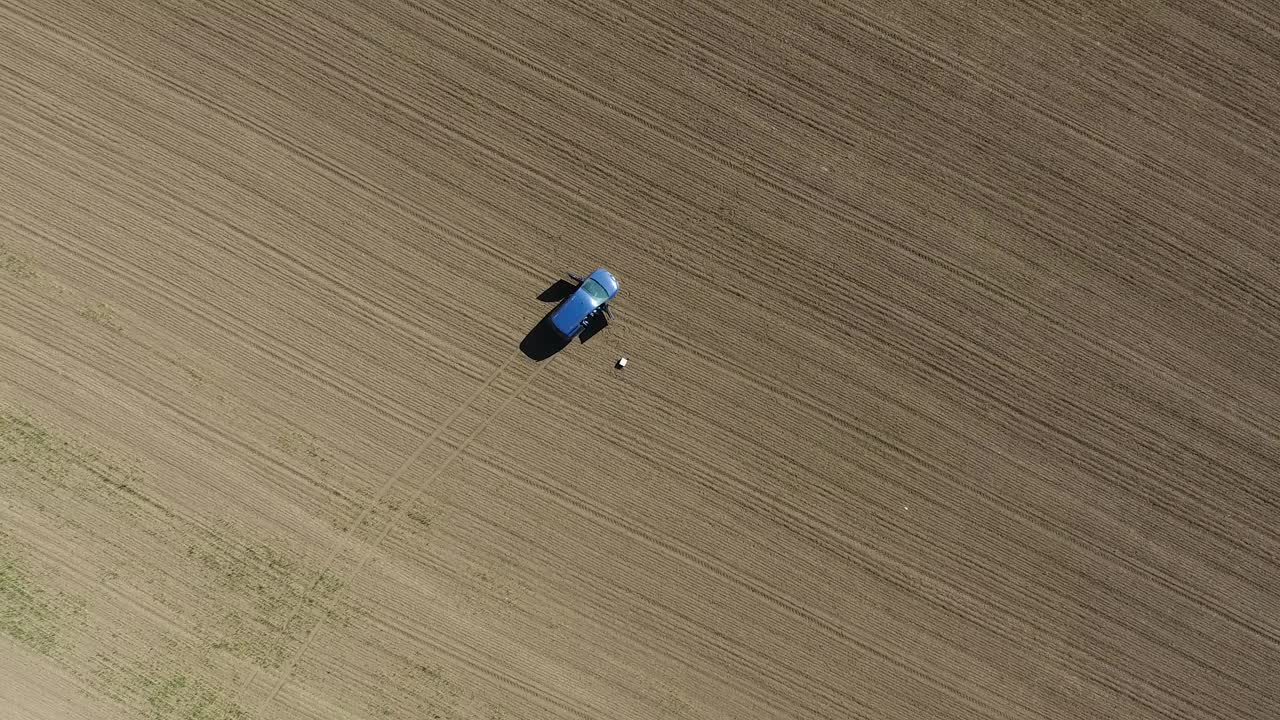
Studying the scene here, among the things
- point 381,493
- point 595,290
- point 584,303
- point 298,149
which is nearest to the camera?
point 584,303

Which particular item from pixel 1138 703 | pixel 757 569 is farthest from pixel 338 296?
pixel 1138 703

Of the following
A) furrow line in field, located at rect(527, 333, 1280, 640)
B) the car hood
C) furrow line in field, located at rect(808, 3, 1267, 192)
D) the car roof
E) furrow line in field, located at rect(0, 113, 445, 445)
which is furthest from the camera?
furrow line in field, located at rect(527, 333, 1280, 640)

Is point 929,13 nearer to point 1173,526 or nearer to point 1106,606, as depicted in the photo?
point 1173,526

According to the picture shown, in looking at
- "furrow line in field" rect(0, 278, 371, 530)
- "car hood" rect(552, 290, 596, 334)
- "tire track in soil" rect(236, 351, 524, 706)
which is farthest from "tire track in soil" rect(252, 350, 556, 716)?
"furrow line in field" rect(0, 278, 371, 530)

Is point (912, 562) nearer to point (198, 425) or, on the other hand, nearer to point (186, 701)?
point (198, 425)

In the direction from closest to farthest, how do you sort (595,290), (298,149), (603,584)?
1. (595,290)
2. (298,149)
3. (603,584)

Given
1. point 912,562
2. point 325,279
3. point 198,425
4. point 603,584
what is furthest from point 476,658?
point 912,562

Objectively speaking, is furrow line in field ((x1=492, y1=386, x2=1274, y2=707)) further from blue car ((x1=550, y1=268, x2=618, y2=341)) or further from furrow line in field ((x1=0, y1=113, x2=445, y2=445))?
furrow line in field ((x1=0, y1=113, x2=445, y2=445))
